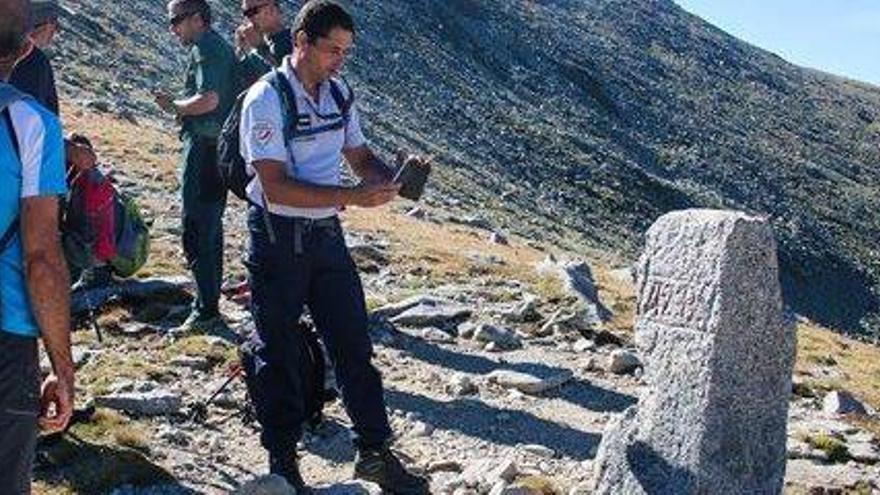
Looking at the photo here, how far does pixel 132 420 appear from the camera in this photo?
952cm

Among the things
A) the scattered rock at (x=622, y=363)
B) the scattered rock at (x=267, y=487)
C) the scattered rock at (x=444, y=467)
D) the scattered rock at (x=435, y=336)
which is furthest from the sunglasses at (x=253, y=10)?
the scattered rock at (x=622, y=363)

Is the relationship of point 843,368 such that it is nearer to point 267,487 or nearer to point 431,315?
point 431,315

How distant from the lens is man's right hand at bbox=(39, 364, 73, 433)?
5.07 metres

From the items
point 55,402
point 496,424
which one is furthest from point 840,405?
point 55,402

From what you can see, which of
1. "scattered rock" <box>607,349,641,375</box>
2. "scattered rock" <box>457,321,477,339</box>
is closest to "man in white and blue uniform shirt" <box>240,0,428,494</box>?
"scattered rock" <box>607,349,641,375</box>

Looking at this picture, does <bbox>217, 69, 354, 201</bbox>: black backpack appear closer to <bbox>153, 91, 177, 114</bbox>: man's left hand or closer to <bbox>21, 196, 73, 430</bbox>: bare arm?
<bbox>21, 196, 73, 430</bbox>: bare arm

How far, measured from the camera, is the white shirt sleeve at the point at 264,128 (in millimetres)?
7016

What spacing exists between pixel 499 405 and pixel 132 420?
11.0ft

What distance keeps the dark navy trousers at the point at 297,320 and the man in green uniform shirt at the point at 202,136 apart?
365 cm

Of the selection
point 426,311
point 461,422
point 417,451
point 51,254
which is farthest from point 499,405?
point 51,254

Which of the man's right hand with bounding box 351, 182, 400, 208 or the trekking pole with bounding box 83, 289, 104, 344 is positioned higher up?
the man's right hand with bounding box 351, 182, 400, 208

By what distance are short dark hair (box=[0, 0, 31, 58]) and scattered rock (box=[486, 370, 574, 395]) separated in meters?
7.54

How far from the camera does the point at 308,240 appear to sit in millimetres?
7344

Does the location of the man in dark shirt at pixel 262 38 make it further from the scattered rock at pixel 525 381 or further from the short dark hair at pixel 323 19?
the scattered rock at pixel 525 381
